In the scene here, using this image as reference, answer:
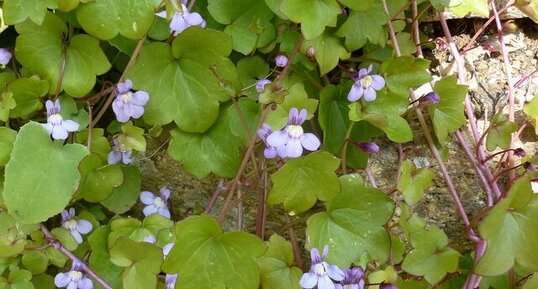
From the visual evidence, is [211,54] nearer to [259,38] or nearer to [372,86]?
[259,38]

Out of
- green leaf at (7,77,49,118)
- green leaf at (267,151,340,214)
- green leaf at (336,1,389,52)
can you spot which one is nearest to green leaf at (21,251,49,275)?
green leaf at (7,77,49,118)

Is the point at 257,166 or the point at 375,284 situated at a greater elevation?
the point at 257,166

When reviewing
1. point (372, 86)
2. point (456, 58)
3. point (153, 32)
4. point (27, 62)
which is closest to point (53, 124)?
point (27, 62)

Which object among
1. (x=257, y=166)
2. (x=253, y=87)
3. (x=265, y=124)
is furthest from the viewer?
(x=253, y=87)

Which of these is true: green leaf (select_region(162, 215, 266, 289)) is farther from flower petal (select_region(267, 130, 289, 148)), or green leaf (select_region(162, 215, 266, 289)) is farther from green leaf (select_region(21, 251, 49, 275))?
green leaf (select_region(21, 251, 49, 275))

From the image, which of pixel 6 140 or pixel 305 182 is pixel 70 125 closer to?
pixel 6 140

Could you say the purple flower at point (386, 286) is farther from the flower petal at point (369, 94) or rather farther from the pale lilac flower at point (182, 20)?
the pale lilac flower at point (182, 20)
